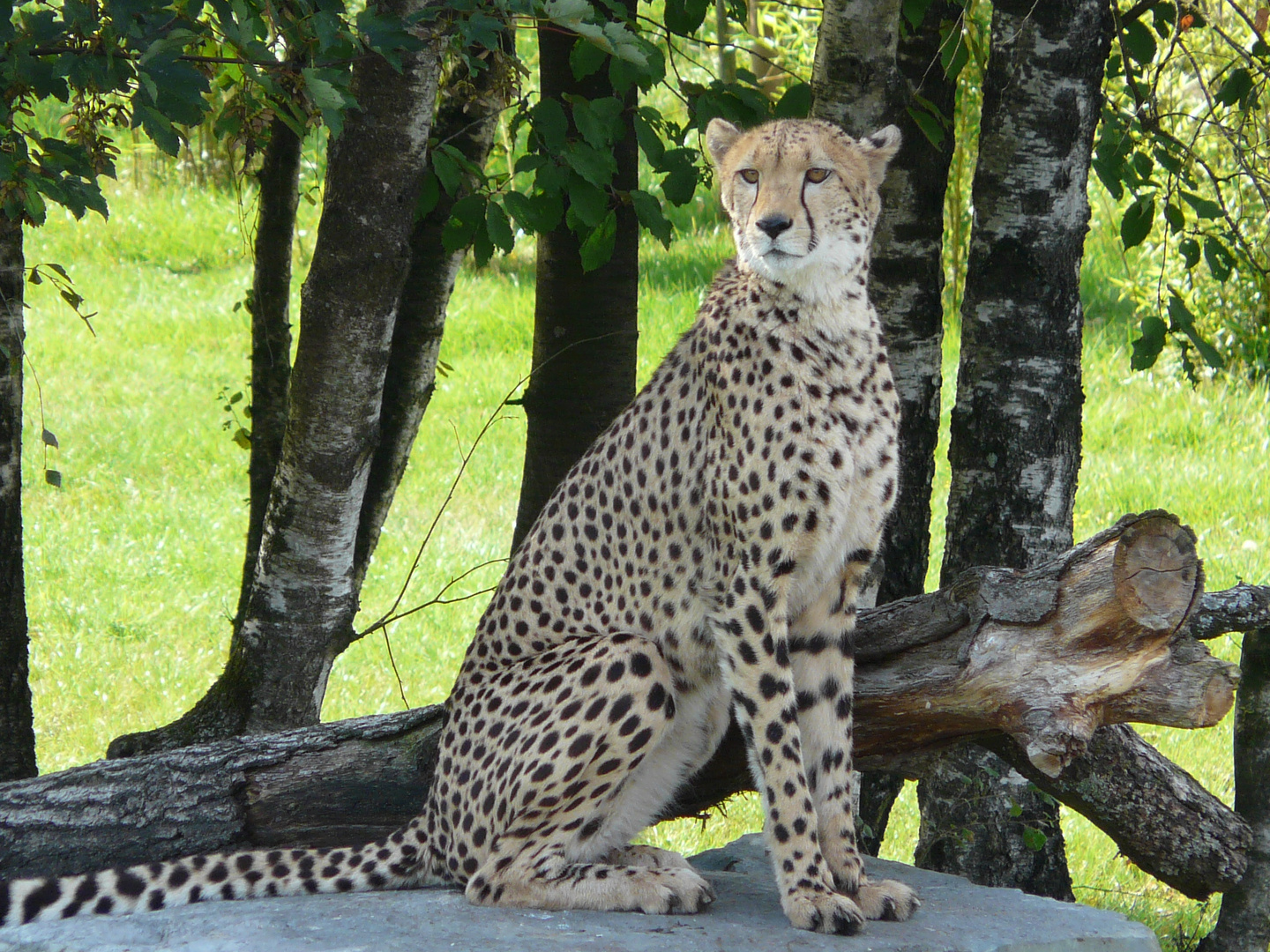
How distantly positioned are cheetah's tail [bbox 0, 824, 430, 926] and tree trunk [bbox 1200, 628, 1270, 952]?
7.45 feet

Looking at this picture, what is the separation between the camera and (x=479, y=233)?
389 centimetres

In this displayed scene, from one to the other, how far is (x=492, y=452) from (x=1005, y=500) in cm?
494

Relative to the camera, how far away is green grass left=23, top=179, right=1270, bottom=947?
5.92 metres

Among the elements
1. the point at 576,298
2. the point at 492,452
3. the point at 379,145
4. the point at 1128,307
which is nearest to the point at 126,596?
the point at 492,452

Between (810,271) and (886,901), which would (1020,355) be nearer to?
(810,271)

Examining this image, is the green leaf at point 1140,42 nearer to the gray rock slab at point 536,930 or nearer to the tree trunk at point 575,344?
the tree trunk at point 575,344

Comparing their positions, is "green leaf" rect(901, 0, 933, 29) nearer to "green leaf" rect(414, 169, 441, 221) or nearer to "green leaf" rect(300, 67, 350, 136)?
"green leaf" rect(414, 169, 441, 221)

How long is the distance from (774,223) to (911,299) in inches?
Result: 56.4

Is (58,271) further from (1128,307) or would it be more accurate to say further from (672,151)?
(1128,307)

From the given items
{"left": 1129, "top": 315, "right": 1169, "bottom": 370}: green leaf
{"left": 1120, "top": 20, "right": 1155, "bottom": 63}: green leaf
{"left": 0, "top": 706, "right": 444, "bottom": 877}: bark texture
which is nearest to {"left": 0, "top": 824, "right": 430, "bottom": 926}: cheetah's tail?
{"left": 0, "top": 706, "right": 444, "bottom": 877}: bark texture

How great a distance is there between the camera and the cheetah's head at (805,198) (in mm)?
2924

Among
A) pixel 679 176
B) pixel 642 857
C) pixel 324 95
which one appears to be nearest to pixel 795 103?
pixel 679 176

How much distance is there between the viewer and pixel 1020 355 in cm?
397

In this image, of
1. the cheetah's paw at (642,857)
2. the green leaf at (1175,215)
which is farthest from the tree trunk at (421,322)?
the green leaf at (1175,215)
